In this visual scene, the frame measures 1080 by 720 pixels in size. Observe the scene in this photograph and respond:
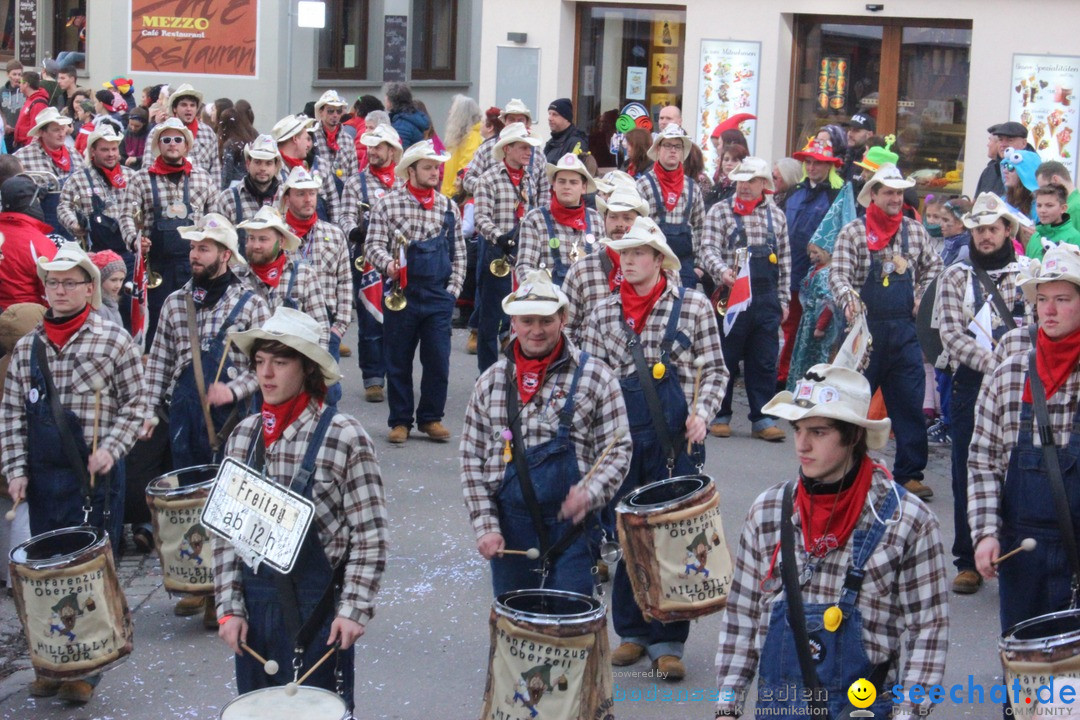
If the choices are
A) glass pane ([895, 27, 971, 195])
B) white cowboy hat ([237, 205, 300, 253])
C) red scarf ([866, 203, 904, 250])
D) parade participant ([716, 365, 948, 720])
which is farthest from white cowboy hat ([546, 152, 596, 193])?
glass pane ([895, 27, 971, 195])

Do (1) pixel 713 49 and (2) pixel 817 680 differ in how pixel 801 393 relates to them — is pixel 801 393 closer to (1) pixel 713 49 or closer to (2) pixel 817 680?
(2) pixel 817 680

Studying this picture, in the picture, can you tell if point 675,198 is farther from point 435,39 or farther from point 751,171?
point 435,39

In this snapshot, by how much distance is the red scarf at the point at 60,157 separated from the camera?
539 inches

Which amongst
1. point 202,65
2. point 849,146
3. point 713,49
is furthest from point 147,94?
point 849,146

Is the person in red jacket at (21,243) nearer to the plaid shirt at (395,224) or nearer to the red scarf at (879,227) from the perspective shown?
the plaid shirt at (395,224)

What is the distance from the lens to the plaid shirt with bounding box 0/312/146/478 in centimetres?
688

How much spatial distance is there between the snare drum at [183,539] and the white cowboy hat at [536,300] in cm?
203

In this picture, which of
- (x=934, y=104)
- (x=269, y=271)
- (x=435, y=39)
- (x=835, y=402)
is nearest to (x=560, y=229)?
(x=269, y=271)

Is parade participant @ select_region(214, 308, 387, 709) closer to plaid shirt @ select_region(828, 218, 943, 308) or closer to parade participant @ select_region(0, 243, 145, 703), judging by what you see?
parade participant @ select_region(0, 243, 145, 703)

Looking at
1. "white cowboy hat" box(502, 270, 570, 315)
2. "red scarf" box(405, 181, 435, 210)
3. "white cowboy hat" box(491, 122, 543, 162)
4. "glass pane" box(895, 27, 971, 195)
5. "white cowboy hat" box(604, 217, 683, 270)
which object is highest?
"glass pane" box(895, 27, 971, 195)

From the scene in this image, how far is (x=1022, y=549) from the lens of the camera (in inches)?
224

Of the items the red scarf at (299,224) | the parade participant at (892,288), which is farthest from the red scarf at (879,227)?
the red scarf at (299,224)

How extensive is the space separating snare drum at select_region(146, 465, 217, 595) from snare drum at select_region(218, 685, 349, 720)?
100 inches

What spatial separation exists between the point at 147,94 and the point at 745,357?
37.7 feet
